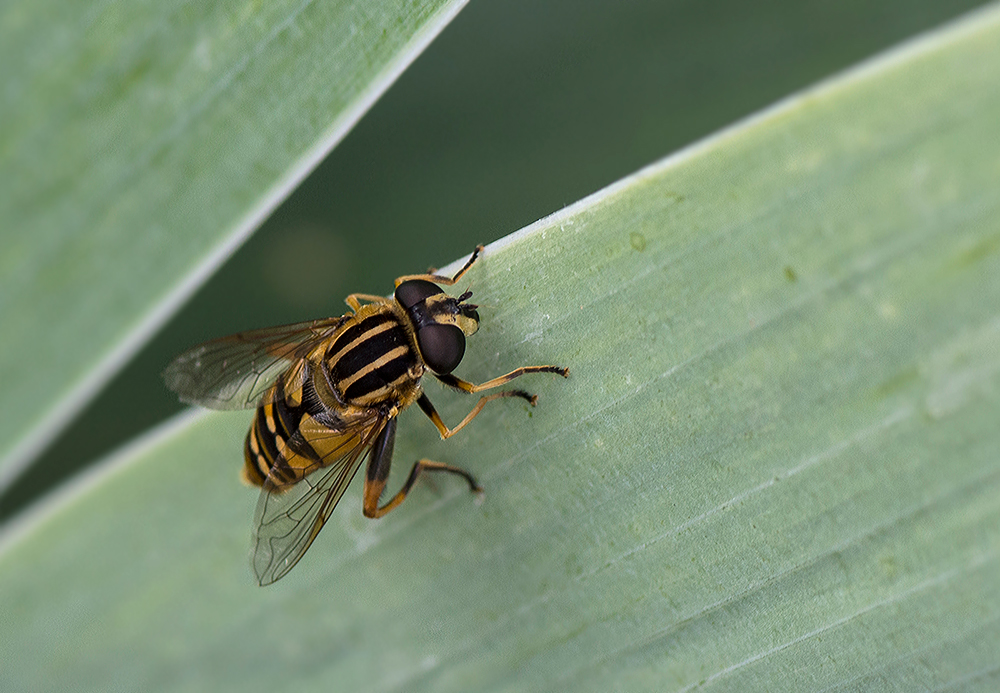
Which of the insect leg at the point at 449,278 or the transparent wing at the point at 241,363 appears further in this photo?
the transparent wing at the point at 241,363

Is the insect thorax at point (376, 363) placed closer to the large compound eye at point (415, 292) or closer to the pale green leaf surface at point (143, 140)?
the large compound eye at point (415, 292)

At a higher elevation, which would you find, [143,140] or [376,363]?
[143,140]

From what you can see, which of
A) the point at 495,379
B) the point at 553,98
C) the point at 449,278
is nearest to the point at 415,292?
the point at 449,278

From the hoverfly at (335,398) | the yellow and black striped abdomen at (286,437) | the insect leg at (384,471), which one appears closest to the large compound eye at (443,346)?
the hoverfly at (335,398)

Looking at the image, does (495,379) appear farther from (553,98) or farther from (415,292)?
(553,98)

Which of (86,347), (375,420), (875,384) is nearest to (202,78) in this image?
(86,347)

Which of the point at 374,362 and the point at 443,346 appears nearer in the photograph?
the point at 443,346

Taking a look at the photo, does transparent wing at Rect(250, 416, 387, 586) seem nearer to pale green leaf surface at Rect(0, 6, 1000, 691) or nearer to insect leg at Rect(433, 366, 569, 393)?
pale green leaf surface at Rect(0, 6, 1000, 691)
